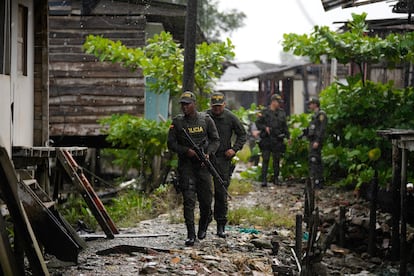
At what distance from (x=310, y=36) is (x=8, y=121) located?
8.87 metres

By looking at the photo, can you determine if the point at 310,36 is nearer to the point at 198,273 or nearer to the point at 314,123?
the point at 314,123

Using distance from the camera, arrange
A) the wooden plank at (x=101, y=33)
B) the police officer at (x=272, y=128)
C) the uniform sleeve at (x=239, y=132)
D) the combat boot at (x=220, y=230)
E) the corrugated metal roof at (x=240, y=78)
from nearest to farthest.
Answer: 1. the combat boot at (x=220, y=230)
2. the uniform sleeve at (x=239, y=132)
3. the police officer at (x=272, y=128)
4. the wooden plank at (x=101, y=33)
5. the corrugated metal roof at (x=240, y=78)

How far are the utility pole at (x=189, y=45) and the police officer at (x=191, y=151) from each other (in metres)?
4.10

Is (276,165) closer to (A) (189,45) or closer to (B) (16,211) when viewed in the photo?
(A) (189,45)

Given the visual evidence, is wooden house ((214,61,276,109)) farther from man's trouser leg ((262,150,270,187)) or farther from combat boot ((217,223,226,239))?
combat boot ((217,223,226,239))

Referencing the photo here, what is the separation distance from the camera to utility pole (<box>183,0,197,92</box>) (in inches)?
546

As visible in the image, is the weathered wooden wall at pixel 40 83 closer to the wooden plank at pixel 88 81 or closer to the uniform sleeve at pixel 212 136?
the uniform sleeve at pixel 212 136

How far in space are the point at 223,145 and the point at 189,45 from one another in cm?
360

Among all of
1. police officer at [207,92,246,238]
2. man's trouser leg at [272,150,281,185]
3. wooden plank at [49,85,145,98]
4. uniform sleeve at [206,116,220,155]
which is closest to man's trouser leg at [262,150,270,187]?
man's trouser leg at [272,150,281,185]

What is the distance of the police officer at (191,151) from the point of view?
9758 millimetres

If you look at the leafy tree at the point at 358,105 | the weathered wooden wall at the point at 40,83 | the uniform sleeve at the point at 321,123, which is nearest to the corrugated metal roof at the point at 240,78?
the leafy tree at the point at 358,105

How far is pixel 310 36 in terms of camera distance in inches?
662

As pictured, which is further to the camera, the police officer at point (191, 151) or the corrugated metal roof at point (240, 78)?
the corrugated metal roof at point (240, 78)

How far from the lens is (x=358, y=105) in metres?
17.2
